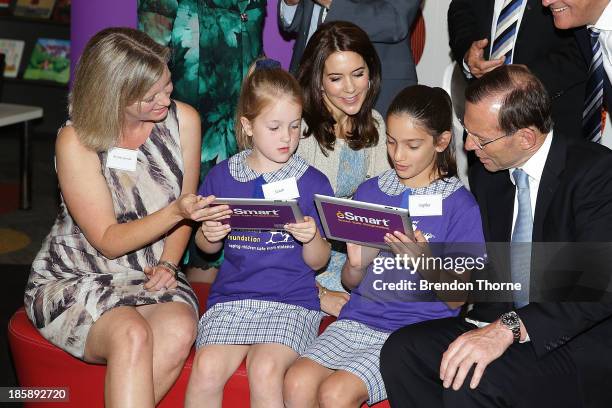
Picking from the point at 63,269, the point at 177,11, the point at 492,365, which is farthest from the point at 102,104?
the point at 492,365

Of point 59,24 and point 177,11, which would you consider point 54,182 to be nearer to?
point 59,24

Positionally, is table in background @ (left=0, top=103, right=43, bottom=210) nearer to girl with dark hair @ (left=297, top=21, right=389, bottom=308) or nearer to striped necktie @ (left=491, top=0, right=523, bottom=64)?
girl with dark hair @ (left=297, top=21, right=389, bottom=308)

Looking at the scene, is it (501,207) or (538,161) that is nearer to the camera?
(538,161)

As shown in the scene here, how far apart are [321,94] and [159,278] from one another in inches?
37.6

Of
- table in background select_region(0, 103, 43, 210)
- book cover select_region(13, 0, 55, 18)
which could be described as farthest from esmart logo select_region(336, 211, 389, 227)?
book cover select_region(13, 0, 55, 18)

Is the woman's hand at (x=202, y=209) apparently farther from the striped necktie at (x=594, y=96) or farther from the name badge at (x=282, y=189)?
the striped necktie at (x=594, y=96)

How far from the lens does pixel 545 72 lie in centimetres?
352

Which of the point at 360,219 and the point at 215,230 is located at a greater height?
the point at 360,219

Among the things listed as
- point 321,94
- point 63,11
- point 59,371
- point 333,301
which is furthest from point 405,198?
point 63,11

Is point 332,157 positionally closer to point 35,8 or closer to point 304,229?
point 304,229

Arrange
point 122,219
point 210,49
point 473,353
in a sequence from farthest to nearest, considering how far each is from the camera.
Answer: point 210,49
point 122,219
point 473,353

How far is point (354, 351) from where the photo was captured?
300cm

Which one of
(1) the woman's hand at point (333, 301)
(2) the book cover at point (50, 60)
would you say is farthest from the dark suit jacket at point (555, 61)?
(2) the book cover at point (50, 60)

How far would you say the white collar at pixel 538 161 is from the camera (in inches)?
115
